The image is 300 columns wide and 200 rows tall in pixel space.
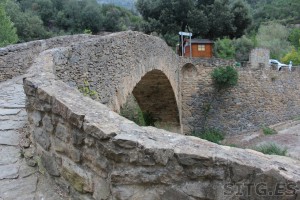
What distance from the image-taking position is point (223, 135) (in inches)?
622

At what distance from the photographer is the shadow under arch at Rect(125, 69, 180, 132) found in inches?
476

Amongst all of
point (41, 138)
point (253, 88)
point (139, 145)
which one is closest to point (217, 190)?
point (139, 145)

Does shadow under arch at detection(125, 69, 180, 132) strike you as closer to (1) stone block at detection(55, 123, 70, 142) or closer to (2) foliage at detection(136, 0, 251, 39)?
(1) stone block at detection(55, 123, 70, 142)

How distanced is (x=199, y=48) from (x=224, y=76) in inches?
275

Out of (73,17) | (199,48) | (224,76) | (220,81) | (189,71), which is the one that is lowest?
(220,81)

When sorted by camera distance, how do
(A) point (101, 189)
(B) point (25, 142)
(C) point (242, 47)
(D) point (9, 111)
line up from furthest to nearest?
(C) point (242, 47) → (D) point (9, 111) → (B) point (25, 142) → (A) point (101, 189)

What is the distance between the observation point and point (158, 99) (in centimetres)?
1411

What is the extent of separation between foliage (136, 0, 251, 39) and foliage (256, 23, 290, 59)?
16.7 ft

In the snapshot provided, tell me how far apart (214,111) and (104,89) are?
10.6m

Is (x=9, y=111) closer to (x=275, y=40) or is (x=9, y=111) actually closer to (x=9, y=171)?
(x=9, y=171)

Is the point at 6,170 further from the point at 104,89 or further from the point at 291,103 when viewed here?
the point at 291,103

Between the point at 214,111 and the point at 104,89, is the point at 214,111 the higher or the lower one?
the lower one

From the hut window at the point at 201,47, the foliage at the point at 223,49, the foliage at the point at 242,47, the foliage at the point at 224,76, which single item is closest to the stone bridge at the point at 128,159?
the foliage at the point at 224,76

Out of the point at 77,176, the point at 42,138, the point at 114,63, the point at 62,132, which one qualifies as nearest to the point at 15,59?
the point at 114,63
